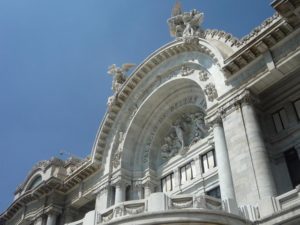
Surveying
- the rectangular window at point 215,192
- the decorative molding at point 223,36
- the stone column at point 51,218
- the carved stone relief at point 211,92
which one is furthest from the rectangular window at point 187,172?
the stone column at point 51,218

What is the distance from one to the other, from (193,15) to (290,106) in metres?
10.7

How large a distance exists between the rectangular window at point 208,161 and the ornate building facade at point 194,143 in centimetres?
7

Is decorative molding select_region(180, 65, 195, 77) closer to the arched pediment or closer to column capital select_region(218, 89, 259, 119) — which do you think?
the arched pediment

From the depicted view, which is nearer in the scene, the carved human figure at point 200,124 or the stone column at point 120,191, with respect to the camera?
the carved human figure at point 200,124

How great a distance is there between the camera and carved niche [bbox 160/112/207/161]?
90.9ft

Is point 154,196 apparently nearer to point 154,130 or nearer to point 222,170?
point 222,170

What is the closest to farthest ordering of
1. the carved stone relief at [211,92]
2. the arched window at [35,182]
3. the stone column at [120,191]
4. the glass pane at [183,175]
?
1. the carved stone relief at [211,92]
2. the glass pane at [183,175]
3. the stone column at [120,191]
4. the arched window at [35,182]

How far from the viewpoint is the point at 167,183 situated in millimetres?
27922

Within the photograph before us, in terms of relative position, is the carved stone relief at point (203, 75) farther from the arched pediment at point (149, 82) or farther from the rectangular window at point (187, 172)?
the rectangular window at point (187, 172)

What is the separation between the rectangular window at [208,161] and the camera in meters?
25.2

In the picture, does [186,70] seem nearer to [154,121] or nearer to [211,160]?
[154,121]

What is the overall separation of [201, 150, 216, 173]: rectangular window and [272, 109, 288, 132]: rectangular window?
4.56 m

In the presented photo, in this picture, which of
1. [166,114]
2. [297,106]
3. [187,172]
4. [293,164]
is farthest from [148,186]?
[297,106]

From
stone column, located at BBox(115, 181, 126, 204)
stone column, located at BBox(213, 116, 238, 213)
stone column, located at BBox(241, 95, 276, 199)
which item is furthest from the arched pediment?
stone column, located at BBox(241, 95, 276, 199)
